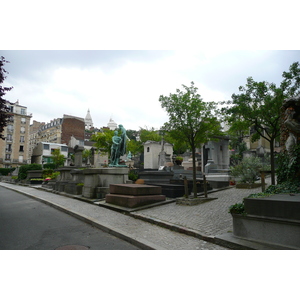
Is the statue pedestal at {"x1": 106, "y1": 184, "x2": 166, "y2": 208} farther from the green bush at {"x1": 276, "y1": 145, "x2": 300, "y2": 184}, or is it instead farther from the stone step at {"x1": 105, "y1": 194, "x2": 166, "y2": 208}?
the green bush at {"x1": 276, "y1": 145, "x2": 300, "y2": 184}

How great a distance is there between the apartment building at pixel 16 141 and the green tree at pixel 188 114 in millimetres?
63236

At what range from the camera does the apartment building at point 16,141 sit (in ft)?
209

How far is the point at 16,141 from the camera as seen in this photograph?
6619 cm

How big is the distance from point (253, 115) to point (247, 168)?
5514 millimetres

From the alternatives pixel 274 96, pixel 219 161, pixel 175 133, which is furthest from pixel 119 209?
pixel 219 161

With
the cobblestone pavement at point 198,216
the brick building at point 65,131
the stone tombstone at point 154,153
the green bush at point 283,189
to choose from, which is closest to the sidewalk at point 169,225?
the cobblestone pavement at point 198,216

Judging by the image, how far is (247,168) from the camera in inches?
648

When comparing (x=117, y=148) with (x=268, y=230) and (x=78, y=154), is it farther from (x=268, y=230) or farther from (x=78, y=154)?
(x=268, y=230)

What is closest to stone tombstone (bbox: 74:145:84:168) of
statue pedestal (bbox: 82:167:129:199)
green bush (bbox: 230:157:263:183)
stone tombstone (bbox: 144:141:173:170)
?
statue pedestal (bbox: 82:167:129:199)

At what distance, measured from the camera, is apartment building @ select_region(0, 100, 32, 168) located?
209 ft

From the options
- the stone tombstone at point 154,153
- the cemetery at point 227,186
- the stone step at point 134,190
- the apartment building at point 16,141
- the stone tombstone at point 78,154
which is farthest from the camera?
the apartment building at point 16,141

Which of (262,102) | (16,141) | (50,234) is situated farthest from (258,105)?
(16,141)

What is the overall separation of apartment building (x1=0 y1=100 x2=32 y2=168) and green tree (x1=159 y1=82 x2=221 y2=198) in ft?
207

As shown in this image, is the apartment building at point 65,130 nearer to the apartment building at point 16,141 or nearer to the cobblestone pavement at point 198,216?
the apartment building at point 16,141
